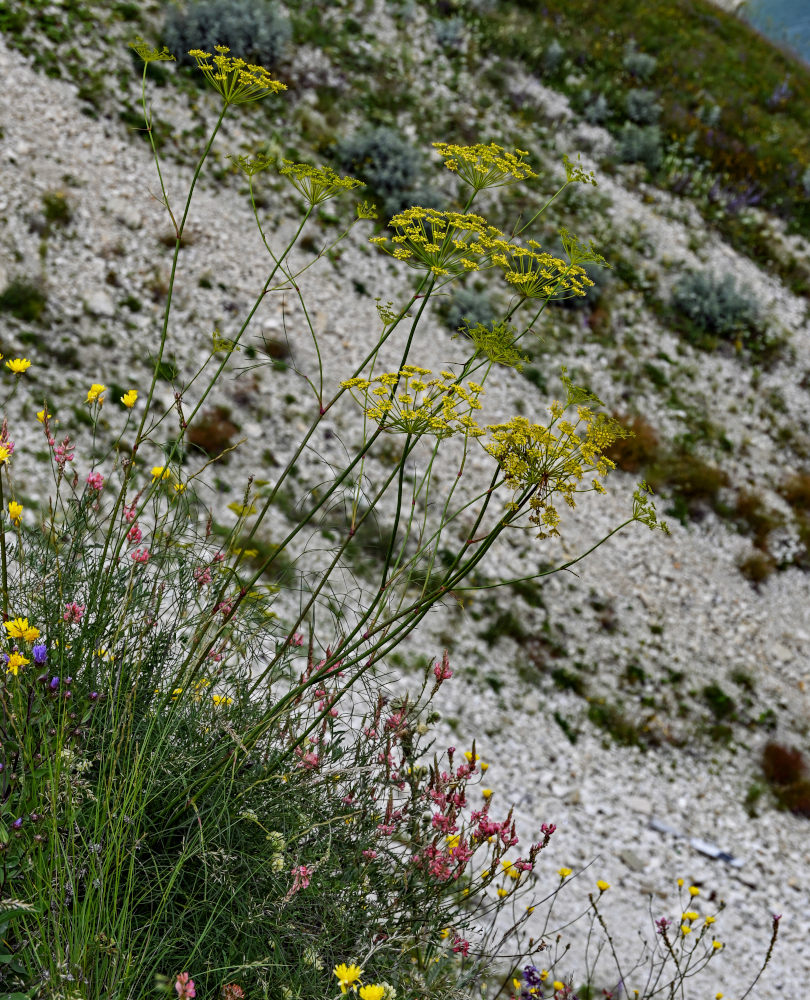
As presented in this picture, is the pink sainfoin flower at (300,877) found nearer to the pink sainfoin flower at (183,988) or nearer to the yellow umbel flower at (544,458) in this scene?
the pink sainfoin flower at (183,988)

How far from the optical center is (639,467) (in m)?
9.54

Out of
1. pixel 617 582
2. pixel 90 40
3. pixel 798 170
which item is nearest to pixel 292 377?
pixel 617 582

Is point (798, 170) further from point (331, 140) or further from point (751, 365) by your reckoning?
point (331, 140)

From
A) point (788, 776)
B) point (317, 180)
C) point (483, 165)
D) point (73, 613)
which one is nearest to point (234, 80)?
point (317, 180)

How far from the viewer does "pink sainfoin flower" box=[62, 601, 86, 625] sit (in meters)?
2.41

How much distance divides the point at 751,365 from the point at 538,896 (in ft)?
29.4

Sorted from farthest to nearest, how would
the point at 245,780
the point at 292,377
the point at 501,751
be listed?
the point at 292,377, the point at 501,751, the point at 245,780

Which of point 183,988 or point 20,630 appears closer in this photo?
point 183,988

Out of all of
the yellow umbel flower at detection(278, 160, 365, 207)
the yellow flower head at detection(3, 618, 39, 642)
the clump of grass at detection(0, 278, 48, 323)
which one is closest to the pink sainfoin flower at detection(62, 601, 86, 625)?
the yellow flower head at detection(3, 618, 39, 642)

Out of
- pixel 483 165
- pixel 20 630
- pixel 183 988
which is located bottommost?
pixel 183 988

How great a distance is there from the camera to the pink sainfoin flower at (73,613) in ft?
7.91

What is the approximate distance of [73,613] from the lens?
243 cm

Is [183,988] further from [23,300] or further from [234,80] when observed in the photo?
[23,300]

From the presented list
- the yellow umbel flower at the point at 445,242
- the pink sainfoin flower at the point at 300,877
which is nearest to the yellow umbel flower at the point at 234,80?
the yellow umbel flower at the point at 445,242
